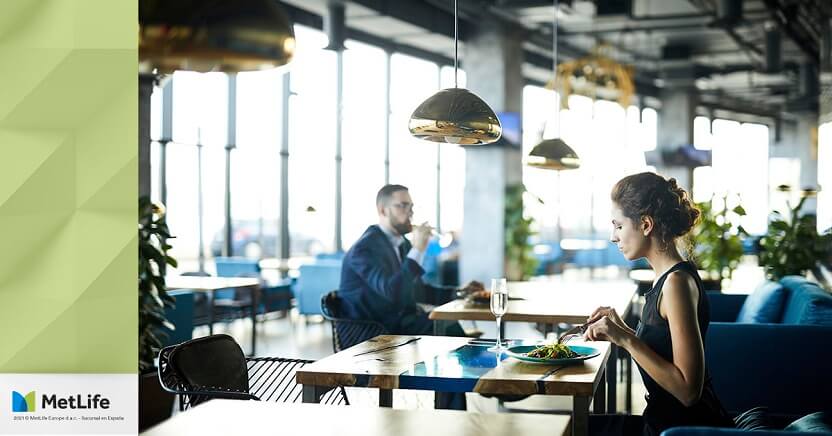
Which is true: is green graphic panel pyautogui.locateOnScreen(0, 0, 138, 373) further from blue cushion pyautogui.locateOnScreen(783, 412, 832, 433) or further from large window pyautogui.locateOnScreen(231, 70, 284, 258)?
large window pyautogui.locateOnScreen(231, 70, 284, 258)

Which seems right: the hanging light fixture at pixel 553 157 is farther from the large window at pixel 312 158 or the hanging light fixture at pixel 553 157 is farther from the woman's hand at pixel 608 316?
the large window at pixel 312 158

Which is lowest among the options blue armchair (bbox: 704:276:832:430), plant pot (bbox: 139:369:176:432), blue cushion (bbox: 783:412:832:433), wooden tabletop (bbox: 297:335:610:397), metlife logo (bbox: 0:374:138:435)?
plant pot (bbox: 139:369:176:432)

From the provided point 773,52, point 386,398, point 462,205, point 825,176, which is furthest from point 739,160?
point 386,398

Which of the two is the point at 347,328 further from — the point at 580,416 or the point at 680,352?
the point at 680,352

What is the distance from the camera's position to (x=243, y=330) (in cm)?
1028

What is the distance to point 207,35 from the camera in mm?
1273

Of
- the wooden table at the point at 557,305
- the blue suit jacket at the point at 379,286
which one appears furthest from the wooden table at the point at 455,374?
the blue suit jacket at the point at 379,286

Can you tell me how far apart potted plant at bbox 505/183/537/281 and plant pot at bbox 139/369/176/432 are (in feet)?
22.3

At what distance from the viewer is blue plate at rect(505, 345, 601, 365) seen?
288cm

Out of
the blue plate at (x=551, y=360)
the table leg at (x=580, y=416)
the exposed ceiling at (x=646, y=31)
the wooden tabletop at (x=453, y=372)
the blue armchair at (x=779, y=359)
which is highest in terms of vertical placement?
the exposed ceiling at (x=646, y=31)

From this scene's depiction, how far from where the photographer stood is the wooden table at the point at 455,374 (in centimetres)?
267

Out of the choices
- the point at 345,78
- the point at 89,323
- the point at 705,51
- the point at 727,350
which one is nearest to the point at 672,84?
the point at 705,51

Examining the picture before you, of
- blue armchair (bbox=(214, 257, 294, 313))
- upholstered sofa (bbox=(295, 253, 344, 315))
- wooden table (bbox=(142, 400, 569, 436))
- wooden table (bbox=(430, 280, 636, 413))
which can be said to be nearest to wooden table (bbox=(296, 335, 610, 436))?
wooden table (bbox=(142, 400, 569, 436))

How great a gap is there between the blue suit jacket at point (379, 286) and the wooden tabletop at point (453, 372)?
1830 millimetres
